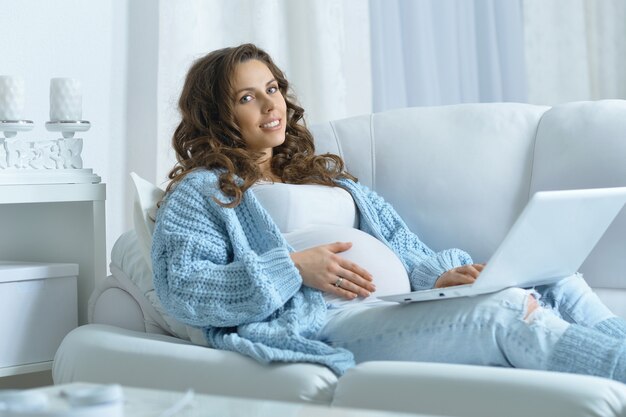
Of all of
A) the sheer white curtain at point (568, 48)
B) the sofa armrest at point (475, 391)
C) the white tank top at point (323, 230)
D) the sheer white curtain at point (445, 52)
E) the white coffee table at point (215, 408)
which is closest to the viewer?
the white coffee table at point (215, 408)

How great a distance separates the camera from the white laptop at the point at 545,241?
4.40 feet

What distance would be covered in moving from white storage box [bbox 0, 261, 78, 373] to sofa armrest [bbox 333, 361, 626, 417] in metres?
0.82

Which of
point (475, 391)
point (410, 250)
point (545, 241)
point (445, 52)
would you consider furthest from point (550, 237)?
point (445, 52)

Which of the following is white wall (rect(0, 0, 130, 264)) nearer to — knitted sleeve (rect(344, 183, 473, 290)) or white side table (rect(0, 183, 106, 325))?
white side table (rect(0, 183, 106, 325))

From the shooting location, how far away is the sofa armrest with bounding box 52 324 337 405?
1444 millimetres

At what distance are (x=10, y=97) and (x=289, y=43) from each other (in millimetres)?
1040

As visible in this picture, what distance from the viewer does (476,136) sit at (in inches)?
77.3

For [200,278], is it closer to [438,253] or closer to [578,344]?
[438,253]

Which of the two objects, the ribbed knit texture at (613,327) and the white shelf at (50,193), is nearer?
the ribbed knit texture at (613,327)

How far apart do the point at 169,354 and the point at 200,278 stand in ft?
0.44

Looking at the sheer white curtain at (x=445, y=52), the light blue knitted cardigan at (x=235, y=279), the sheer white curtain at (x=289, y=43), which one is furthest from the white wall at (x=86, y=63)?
the light blue knitted cardigan at (x=235, y=279)

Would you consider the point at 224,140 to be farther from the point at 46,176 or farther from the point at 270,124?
the point at 46,176

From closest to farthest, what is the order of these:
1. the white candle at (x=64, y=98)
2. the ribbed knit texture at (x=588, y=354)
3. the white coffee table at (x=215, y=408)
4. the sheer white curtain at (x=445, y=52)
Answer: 1. the white coffee table at (x=215, y=408)
2. the ribbed knit texture at (x=588, y=354)
3. the white candle at (x=64, y=98)
4. the sheer white curtain at (x=445, y=52)

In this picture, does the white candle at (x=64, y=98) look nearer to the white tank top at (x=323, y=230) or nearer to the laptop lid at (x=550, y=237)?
the white tank top at (x=323, y=230)
